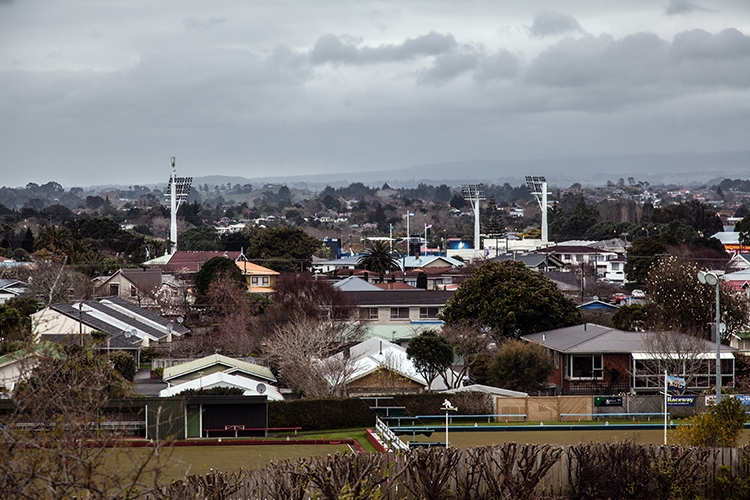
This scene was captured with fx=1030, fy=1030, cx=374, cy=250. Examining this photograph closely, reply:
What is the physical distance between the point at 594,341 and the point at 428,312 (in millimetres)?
17226

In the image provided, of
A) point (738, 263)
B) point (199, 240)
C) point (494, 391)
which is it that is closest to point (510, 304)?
point (494, 391)

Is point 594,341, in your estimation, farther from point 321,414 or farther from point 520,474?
point 520,474

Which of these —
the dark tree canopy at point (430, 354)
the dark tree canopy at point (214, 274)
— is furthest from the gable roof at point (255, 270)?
the dark tree canopy at point (430, 354)

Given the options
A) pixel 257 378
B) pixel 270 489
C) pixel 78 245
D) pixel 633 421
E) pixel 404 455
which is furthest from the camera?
pixel 78 245

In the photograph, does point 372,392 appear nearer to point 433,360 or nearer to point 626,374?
point 433,360

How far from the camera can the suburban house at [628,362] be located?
3462cm

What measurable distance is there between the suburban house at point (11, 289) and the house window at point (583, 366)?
113 ft

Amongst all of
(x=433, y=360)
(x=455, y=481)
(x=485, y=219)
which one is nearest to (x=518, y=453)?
(x=455, y=481)

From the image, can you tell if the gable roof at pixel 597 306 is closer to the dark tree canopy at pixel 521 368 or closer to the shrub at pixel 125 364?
the dark tree canopy at pixel 521 368

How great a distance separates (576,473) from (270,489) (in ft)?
21.6


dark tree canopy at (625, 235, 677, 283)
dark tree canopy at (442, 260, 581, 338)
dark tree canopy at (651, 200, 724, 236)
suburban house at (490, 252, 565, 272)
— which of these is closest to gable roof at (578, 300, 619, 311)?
dark tree canopy at (442, 260, 581, 338)

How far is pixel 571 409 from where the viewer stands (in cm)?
3159

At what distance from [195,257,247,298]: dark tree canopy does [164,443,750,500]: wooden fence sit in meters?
39.0

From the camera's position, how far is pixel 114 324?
44.1 meters
